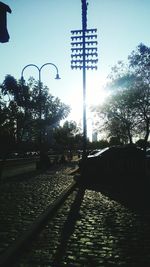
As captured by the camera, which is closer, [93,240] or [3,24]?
[3,24]

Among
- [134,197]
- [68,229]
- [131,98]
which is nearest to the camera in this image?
[68,229]

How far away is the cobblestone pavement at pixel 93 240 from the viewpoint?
18.9 feet

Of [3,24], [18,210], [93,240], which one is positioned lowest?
[93,240]

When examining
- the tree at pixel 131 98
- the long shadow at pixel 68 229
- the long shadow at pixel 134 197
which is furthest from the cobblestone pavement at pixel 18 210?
the tree at pixel 131 98

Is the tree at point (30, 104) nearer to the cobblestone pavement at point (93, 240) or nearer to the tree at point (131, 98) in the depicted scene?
the tree at point (131, 98)

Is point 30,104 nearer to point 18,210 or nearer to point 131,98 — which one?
point 131,98

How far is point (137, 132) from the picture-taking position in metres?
58.0

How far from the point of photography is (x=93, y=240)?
691 centimetres

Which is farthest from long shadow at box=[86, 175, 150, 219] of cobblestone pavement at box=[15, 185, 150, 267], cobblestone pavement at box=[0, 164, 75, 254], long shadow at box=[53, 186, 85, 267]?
cobblestone pavement at box=[0, 164, 75, 254]

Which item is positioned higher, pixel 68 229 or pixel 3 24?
pixel 3 24

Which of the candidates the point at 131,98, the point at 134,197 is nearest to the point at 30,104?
the point at 131,98

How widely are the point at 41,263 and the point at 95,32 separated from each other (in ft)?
64.8

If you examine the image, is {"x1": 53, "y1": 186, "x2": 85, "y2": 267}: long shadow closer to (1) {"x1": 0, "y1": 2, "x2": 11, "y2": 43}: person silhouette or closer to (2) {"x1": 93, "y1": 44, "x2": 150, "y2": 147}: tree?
(1) {"x1": 0, "y1": 2, "x2": 11, "y2": 43}: person silhouette

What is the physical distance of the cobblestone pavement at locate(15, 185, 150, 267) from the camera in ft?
18.9
